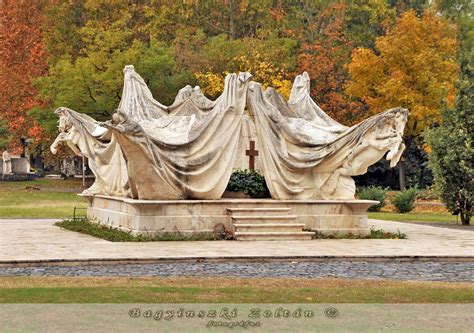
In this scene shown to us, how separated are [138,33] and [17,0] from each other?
9975mm

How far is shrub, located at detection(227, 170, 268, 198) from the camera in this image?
21.2 m

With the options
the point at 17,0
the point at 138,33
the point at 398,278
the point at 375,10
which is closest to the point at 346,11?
the point at 375,10

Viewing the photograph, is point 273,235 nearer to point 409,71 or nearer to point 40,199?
point 40,199

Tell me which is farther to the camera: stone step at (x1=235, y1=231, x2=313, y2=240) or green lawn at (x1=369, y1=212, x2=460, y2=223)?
green lawn at (x1=369, y1=212, x2=460, y2=223)

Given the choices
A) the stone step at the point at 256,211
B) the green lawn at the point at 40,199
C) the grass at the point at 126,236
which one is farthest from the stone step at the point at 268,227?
the green lawn at the point at 40,199

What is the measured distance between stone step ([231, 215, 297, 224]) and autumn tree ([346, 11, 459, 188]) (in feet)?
81.2

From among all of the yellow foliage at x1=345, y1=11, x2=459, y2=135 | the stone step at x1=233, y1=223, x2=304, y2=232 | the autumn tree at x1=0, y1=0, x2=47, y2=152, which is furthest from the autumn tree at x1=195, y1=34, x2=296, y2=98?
the stone step at x1=233, y1=223, x2=304, y2=232

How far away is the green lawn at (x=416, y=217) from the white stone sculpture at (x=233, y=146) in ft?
25.6

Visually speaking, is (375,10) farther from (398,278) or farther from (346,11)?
(398,278)

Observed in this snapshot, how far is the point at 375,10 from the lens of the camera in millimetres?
54500

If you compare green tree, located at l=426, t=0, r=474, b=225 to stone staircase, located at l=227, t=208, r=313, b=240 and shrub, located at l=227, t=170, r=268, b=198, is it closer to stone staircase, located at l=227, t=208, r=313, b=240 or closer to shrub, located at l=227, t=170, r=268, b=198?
shrub, located at l=227, t=170, r=268, b=198

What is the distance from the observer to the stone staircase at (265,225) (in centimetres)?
1922

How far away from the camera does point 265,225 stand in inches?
770

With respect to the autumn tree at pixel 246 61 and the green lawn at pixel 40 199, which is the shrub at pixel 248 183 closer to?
the green lawn at pixel 40 199
